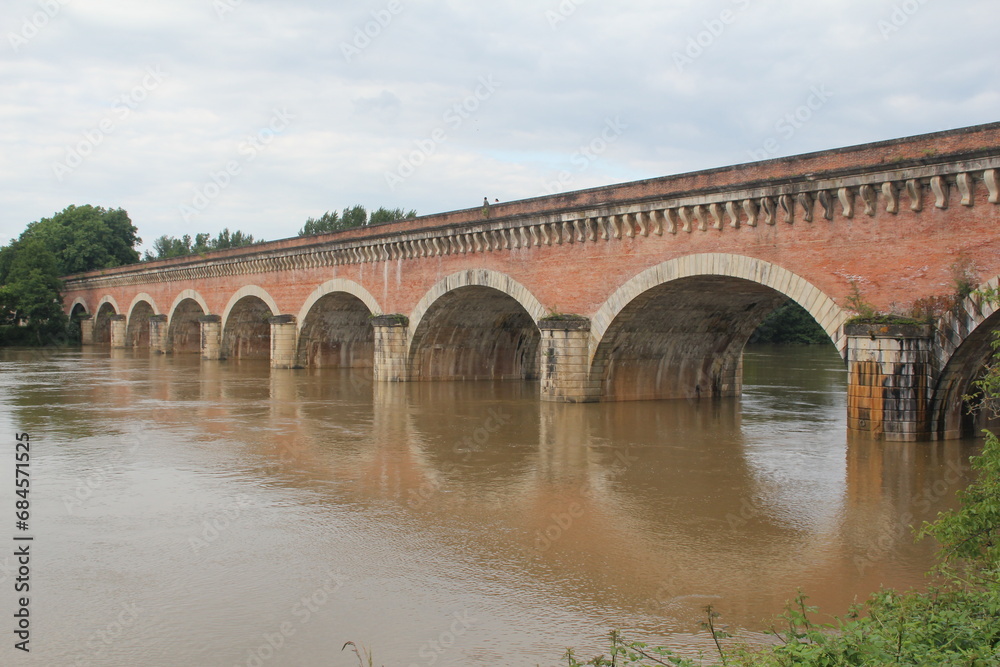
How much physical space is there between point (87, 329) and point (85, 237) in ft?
39.2

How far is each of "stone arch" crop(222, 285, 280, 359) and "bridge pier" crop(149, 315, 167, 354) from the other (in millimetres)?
7922

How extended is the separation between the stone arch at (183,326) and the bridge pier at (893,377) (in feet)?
127

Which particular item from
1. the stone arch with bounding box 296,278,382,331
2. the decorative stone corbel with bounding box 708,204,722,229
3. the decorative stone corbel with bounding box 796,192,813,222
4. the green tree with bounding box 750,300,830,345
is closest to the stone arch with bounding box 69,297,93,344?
the stone arch with bounding box 296,278,382,331

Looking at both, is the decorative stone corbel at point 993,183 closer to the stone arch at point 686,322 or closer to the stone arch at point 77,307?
the stone arch at point 686,322

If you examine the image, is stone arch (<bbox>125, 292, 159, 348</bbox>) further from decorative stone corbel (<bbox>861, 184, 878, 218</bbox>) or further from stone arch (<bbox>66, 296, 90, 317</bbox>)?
decorative stone corbel (<bbox>861, 184, 878, 218</bbox>)

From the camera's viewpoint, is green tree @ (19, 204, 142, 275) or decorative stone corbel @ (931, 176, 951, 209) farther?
green tree @ (19, 204, 142, 275)

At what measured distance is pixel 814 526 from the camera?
9.69 meters

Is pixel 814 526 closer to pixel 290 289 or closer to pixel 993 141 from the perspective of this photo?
pixel 993 141

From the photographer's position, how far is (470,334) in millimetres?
29109

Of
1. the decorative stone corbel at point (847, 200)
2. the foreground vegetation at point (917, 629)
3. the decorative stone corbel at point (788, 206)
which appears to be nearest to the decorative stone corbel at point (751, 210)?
→ the decorative stone corbel at point (788, 206)

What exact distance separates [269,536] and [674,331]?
583 inches

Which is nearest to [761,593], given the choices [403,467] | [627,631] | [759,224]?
[627,631]

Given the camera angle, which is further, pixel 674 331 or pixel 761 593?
pixel 674 331

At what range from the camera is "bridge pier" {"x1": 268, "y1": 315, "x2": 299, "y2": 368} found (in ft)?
114
